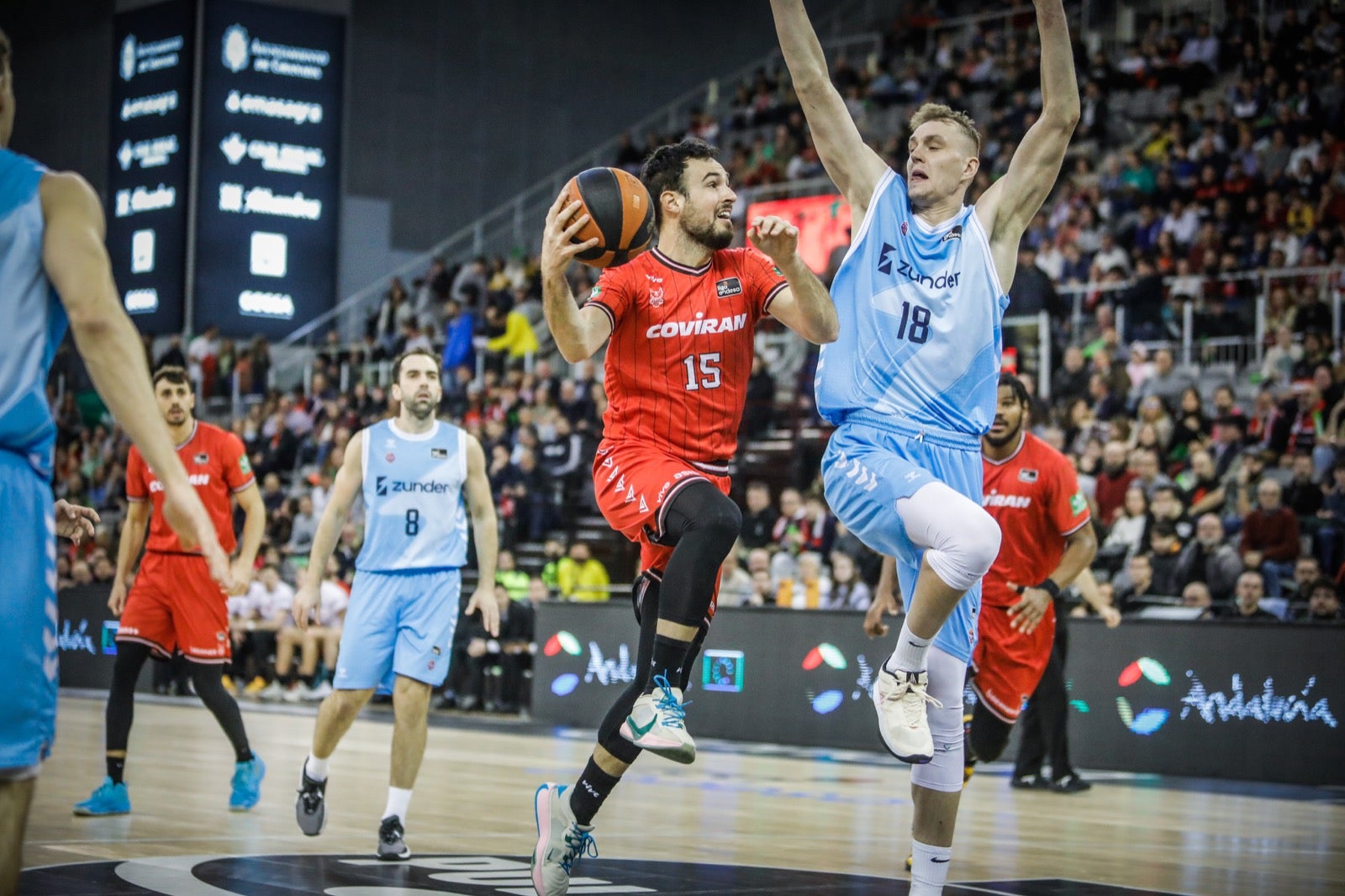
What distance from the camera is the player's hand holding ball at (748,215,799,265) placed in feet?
17.0

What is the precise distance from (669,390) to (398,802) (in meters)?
2.68

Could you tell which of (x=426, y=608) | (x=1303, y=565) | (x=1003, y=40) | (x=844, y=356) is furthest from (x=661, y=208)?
(x=1003, y=40)

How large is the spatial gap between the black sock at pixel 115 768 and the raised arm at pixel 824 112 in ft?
17.4

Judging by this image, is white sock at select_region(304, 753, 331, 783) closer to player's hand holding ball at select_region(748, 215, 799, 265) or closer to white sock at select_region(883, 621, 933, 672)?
white sock at select_region(883, 621, 933, 672)

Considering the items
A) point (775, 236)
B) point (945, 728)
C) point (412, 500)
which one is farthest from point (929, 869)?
point (412, 500)

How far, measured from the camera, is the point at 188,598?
911 centimetres

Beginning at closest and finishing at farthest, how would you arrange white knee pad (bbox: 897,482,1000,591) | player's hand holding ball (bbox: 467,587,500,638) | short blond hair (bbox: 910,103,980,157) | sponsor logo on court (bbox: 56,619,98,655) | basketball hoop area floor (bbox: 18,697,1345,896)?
1. white knee pad (bbox: 897,482,1000,591)
2. short blond hair (bbox: 910,103,980,157)
3. basketball hoop area floor (bbox: 18,697,1345,896)
4. player's hand holding ball (bbox: 467,587,500,638)
5. sponsor logo on court (bbox: 56,619,98,655)

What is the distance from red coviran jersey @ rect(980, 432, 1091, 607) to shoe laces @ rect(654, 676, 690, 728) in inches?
133

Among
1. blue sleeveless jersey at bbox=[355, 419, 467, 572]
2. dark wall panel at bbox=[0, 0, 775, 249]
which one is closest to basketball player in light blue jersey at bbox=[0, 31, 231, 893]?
blue sleeveless jersey at bbox=[355, 419, 467, 572]

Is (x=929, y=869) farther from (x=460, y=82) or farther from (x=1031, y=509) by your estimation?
(x=460, y=82)

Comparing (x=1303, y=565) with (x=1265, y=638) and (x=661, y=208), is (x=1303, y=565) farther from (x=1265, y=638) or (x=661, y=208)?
(x=661, y=208)

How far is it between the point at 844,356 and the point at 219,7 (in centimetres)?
2226

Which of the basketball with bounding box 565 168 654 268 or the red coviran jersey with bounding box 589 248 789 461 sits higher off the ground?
the basketball with bounding box 565 168 654 268

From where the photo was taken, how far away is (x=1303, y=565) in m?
12.6
